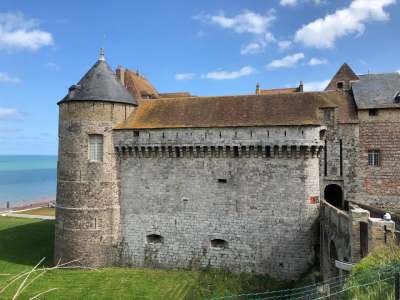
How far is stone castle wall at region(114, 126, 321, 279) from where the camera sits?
54.0 feet

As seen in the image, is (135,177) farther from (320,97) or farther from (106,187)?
(320,97)

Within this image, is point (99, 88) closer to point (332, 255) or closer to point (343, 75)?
point (332, 255)

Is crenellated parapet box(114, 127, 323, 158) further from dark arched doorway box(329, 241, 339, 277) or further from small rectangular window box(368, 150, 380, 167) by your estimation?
dark arched doorway box(329, 241, 339, 277)

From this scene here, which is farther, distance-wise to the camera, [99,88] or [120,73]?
[120,73]

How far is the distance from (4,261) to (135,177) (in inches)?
329

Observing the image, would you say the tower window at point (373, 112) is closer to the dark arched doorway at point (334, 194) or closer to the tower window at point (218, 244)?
the dark arched doorway at point (334, 194)

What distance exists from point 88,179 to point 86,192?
67 centimetres

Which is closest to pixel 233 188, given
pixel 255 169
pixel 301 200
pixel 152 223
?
pixel 255 169

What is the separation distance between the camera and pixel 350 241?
11.4 m

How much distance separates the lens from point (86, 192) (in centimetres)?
1845

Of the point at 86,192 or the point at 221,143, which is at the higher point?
the point at 221,143

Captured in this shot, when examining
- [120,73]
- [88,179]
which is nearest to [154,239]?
[88,179]

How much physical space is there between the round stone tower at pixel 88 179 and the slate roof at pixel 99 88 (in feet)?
0.17

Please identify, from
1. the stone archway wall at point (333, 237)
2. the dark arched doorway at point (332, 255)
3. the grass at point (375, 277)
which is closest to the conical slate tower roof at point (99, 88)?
the stone archway wall at point (333, 237)
